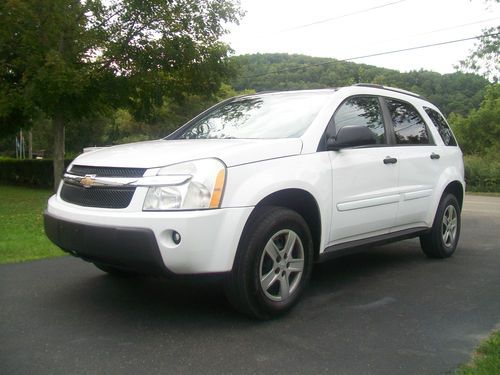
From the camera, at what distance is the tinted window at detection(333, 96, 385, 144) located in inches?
189

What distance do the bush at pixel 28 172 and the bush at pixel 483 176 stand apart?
806 inches

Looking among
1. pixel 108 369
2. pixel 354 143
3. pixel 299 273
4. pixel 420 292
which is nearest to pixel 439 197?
pixel 420 292

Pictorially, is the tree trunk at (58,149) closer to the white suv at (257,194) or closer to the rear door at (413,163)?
the white suv at (257,194)

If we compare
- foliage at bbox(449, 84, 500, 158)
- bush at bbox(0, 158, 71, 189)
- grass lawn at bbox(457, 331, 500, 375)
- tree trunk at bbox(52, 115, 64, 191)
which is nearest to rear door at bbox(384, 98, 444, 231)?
grass lawn at bbox(457, 331, 500, 375)

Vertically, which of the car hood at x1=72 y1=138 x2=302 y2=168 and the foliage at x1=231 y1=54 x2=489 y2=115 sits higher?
the foliage at x1=231 y1=54 x2=489 y2=115

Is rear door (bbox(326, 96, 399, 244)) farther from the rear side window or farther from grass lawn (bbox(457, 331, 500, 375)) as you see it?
grass lawn (bbox(457, 331, 500, 375))

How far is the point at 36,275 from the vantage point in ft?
17.6

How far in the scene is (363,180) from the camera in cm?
473


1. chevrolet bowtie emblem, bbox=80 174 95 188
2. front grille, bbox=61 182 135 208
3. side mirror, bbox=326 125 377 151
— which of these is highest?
side mirror, bbox=326 125 377 151

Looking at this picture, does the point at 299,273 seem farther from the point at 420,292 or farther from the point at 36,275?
the point at 36,275

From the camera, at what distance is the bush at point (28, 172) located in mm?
25609

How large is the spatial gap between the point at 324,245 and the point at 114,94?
1366cm

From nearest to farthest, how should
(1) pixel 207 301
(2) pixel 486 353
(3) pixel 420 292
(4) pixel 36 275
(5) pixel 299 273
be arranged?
(2) pixel 486 353, (5) pixel 299 273, (1) pixel 207 301, (3) pixel 420 292, (4) pixel 36 275

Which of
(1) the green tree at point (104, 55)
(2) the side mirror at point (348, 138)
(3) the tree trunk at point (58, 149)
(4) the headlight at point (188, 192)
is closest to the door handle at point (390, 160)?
(2) the side mirror at point (348, 138)
